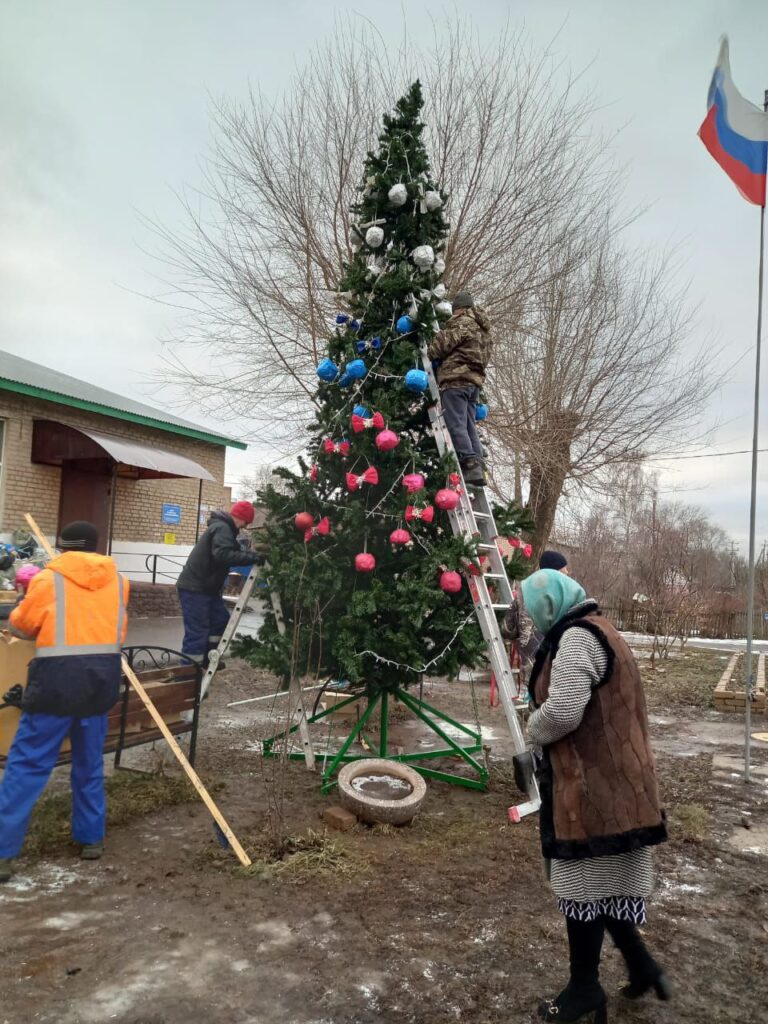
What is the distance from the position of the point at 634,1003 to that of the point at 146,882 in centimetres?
241

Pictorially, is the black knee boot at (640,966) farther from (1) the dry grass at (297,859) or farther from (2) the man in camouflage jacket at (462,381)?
(2) the man in camouflage jacket at (462,381)

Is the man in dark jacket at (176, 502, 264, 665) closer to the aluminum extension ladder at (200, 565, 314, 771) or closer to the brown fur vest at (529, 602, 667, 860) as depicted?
the aluminum extension ladder at (200, 565, 314, 771)

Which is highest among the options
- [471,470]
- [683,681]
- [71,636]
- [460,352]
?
[460,352]

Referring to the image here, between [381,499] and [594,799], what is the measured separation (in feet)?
10.3

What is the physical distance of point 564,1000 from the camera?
8.70 feet

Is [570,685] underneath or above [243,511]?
underneath

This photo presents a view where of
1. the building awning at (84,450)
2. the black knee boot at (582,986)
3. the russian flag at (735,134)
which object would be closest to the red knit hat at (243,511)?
the black knee boot at (582,986)

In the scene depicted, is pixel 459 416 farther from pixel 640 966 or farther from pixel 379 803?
pixel 640 966

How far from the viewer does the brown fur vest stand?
2605 mm

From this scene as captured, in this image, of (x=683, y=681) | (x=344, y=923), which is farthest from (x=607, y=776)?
(x=683, y=681)

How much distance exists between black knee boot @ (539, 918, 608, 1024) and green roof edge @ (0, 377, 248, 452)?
1296 cm

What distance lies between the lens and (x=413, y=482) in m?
5.11

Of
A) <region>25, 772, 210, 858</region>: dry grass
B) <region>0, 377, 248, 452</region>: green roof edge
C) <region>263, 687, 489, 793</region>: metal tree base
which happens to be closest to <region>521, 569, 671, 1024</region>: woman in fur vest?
<region>263, 687, 489, 793</region>: metal tree base

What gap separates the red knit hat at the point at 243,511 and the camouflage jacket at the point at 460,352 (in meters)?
1.95
